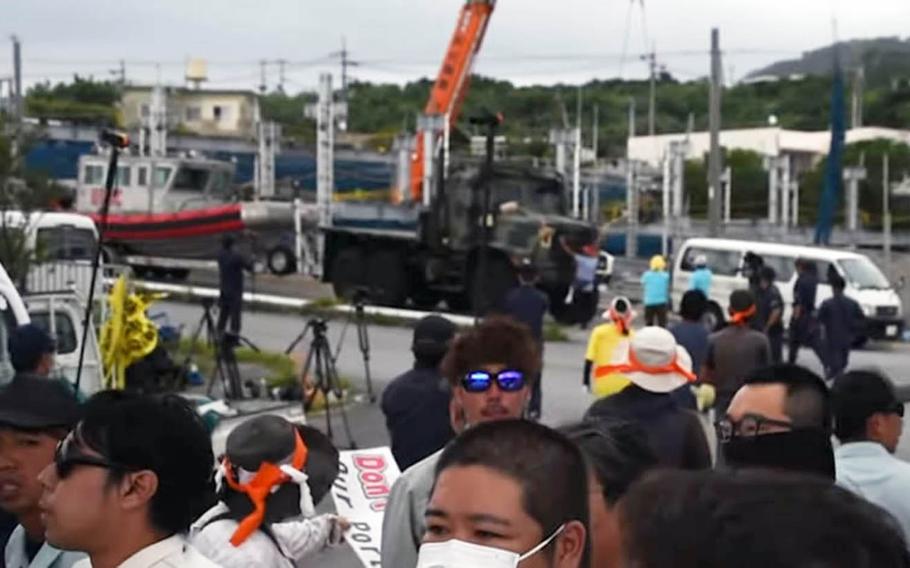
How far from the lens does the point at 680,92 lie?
100438mm

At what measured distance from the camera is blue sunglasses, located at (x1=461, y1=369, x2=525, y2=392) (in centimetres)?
591

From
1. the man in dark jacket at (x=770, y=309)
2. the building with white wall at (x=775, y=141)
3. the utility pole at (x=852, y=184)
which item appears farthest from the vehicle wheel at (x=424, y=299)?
the building with white wall at (x=775, y=141)

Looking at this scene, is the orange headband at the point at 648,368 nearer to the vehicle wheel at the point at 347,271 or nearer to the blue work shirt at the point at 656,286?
the blue work shirt at the point at 656,286

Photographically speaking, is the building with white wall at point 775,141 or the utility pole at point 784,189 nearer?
the utility pole at point 784,189

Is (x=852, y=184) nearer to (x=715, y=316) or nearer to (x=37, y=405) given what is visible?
(x=715, y=316)

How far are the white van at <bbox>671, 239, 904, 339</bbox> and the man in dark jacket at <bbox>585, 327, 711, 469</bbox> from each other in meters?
22.7

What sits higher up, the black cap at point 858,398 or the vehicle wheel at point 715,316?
the black cap at point 858,398

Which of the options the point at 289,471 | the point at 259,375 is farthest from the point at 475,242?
the point at 289,471

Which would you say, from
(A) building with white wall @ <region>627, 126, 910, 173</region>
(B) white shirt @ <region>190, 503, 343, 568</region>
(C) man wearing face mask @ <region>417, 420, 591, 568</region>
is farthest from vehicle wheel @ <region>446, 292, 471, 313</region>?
(A) building with white wall @ <region>627, 126, 910, 173</region>

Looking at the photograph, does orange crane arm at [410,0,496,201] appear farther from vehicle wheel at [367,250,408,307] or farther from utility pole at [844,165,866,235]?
utility pole at [844,165,866,235]

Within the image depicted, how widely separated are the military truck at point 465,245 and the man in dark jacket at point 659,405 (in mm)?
22986

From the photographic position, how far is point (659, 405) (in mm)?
7125

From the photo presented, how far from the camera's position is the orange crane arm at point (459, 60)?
38750 mm

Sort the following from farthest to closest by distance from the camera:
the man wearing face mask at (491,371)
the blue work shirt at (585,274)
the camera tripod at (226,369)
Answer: the blue work shirt at (585,274) < the camera tripod at (226,369) < the man wearing face mask at (491,371)
